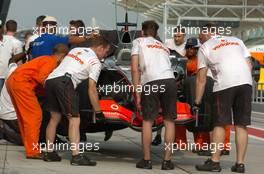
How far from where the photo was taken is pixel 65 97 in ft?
30.0

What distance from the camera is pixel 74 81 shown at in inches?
365

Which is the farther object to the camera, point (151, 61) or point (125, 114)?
point (125, 114)

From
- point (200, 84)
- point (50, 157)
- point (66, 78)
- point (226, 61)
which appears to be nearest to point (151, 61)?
point (200, 84)

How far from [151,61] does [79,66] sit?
908mm

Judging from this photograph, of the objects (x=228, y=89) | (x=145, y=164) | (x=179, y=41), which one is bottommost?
(x=145, y=164)

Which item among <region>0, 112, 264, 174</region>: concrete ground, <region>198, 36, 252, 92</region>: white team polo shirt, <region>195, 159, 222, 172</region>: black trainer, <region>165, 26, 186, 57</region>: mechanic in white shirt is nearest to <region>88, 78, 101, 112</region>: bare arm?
<region>0, 112, 264, 174</region>: concrete ground

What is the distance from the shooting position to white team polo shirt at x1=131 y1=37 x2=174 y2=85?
9156 millimetres

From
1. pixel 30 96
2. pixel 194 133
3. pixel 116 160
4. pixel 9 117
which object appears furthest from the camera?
pixel 194 133

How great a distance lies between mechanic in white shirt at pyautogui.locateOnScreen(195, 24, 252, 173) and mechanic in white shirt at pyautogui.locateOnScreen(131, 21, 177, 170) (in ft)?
1.31

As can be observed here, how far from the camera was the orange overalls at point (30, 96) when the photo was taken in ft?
31.6

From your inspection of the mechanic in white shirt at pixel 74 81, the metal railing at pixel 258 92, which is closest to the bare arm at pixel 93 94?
the mechanic in white shirt at pixel 74 81

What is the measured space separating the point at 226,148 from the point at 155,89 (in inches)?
96.9

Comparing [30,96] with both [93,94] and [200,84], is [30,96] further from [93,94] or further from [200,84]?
[200,84]

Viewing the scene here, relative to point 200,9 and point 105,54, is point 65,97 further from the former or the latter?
point 200,9
